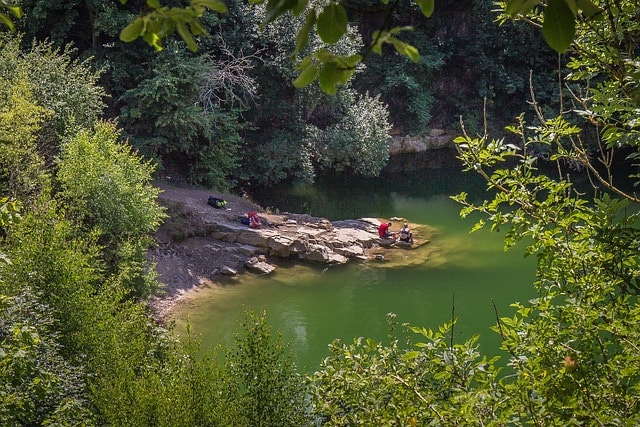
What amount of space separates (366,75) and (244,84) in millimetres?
6504

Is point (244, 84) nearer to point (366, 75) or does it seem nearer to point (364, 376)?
point (366, 75)

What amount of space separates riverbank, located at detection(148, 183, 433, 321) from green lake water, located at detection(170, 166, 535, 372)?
315mm

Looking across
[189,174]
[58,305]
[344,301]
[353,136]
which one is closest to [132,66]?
[189,174]

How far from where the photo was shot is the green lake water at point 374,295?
11.8 meters

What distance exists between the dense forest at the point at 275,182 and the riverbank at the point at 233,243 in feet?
5.18

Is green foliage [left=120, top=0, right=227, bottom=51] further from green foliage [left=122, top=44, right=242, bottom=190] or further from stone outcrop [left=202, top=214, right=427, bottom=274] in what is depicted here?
green foliage [left=122, top=44, right=242, bottom=190]

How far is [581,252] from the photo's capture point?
319 centimetres

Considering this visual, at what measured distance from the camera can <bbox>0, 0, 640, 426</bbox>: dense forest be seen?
2881 mm

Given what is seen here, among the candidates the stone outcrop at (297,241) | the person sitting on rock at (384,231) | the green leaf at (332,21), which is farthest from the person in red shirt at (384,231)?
the green leaf at (332,21)

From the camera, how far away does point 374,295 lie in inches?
529

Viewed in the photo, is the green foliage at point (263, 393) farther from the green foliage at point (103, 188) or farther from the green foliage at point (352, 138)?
the green foliage at point (352, 138)

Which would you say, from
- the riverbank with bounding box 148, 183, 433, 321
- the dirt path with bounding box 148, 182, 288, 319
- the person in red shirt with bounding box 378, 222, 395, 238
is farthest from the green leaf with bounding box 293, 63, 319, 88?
the person in red shirt with bounding box 378, 222, 395, 238

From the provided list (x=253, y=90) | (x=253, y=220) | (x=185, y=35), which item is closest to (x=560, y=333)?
(x=185, y=35)

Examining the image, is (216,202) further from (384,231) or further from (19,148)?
(19,148)
